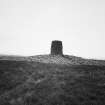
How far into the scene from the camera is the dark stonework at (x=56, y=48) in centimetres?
2435

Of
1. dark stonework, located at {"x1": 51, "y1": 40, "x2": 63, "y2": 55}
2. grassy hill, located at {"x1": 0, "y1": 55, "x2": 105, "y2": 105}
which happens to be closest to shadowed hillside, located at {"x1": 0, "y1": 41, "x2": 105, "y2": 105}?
grassy hill, located at {"x1": 0, "y1": 55, "x2": 105, "y2": 105}

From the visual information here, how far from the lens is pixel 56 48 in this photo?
80.5ft

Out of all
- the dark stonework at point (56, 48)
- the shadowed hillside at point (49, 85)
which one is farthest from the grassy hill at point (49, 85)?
the dark stonework at point (56, 48)

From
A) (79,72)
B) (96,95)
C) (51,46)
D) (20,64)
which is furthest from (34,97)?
(51,46)

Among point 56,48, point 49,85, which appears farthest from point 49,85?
point 56,48

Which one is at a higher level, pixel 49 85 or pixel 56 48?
pixel 56 48

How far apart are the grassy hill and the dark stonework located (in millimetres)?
8478

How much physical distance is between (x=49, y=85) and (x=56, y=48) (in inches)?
542

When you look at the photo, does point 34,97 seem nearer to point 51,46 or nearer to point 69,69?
point 69,69

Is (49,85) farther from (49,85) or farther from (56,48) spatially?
(56,48)

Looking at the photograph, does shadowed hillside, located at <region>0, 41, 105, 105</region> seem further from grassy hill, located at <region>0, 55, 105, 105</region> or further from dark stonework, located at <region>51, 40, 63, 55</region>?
dark stonework, located at <region>51, 40, 63, 55</region>

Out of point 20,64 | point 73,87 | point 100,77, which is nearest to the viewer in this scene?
point 73,87

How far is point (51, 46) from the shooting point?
82.1 ft

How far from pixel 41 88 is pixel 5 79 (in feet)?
13.5
